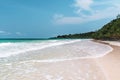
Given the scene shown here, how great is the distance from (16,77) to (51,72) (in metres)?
1.35

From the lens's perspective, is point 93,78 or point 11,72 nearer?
point 93,78

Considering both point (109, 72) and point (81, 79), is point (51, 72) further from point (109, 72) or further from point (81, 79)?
point (109, 72)

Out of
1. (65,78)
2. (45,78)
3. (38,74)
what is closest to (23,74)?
(38,74)

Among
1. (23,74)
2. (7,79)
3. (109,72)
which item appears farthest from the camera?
(109,72)

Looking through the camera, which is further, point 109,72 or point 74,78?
point 109,72

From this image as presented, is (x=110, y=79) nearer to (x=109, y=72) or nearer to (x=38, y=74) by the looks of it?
(x=109, y=72)

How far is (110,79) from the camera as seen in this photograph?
259 inches

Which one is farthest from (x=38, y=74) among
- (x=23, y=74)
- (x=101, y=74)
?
(x=101, y=74)

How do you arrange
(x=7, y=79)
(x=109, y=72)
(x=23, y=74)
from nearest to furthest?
(x=7, y=79), (x=23, y=74), (x=109, y=72)

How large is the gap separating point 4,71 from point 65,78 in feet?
7.46

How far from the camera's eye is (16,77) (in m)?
6.65

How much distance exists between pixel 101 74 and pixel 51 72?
1698 millimetres

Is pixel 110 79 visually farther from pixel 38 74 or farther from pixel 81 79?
pixel 38 74

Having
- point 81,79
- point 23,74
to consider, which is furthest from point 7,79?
point 81,79
